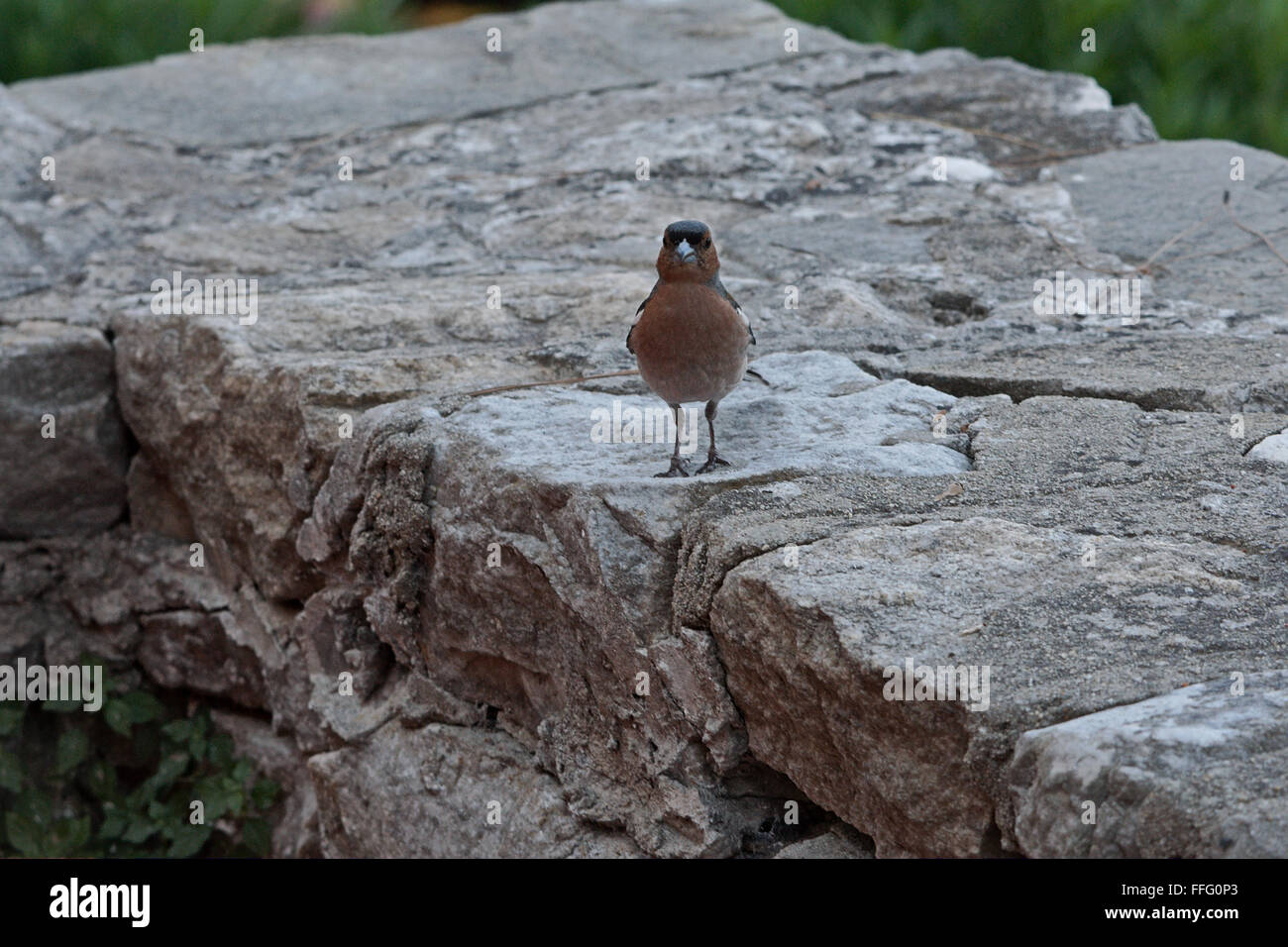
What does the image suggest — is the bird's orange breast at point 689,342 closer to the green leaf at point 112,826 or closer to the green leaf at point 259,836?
the green leaf at point 259,836

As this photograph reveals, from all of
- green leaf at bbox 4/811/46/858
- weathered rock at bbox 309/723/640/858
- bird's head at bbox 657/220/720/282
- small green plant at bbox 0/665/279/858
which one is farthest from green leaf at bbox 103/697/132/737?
bird's head at bbox 657/220/720/282

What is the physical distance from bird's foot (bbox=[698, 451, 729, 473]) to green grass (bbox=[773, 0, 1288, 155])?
391 cm

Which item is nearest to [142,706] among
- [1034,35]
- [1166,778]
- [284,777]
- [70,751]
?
[70,751]

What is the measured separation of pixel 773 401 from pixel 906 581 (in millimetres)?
856

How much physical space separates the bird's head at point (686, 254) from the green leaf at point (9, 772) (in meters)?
2.36

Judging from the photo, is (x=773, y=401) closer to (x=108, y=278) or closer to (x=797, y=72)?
(x=108, y=278)

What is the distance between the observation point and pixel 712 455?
270cm

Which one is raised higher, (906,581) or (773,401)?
(773,401)

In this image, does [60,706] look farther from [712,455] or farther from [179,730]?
[712,455]

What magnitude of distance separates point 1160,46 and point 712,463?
4.36m

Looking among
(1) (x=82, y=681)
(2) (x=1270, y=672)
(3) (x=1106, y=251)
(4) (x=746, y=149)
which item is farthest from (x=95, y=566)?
(2) (x=1270, y=672)

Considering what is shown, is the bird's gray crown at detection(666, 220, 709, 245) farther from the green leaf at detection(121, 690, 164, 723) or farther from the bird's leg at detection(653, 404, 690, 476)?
the green leaf at detection(121, 690, 164, 723)

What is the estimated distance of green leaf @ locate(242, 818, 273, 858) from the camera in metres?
3.74

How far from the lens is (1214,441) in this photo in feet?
8.70
